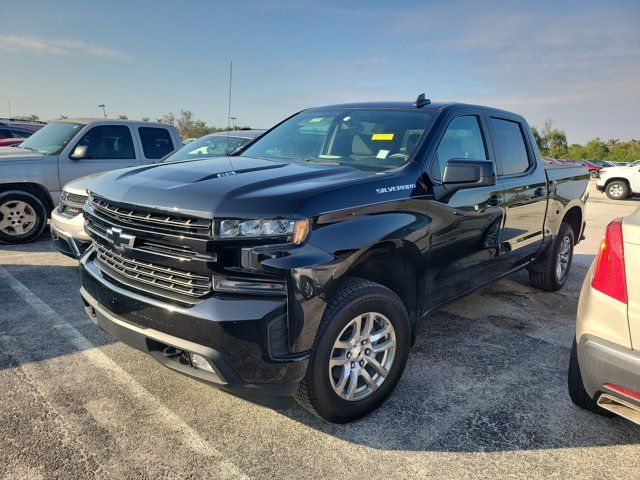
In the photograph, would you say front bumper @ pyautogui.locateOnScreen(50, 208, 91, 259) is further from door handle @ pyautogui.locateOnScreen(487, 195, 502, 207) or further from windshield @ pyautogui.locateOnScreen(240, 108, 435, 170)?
door handle @ pyautogui.locateOnScreen(487, 195, 502, 207)

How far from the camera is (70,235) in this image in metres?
4.89

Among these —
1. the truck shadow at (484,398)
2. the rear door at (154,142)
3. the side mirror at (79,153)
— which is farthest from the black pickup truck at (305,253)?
the rear door at (154,142)

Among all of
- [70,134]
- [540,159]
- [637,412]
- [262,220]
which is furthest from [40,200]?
[637,412]

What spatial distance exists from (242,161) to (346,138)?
0.83m

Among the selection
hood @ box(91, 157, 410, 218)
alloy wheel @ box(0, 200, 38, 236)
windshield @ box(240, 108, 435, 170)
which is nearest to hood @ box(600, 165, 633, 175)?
windshield @ box(240, 108, 435, 170)

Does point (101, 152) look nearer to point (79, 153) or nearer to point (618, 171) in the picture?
point (79, 153)

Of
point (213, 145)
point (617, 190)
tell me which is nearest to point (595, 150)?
point (617, 190)

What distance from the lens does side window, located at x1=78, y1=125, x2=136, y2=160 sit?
23.0ft

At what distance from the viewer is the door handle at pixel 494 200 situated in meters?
3.60

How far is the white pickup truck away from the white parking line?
65.6ft

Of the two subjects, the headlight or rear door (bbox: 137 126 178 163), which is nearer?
the headlight

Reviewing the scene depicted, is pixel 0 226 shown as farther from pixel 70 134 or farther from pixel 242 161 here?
pixel 242 161

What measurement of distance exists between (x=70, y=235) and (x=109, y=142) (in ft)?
9.06

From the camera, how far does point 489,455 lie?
2.45m
